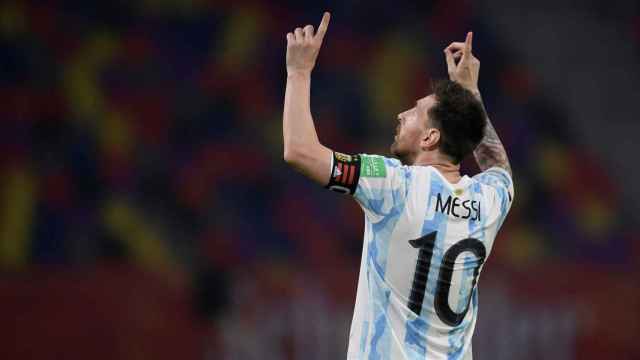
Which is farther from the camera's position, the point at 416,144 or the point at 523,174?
the point at 523,174

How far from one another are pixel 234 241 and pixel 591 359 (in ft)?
10.8

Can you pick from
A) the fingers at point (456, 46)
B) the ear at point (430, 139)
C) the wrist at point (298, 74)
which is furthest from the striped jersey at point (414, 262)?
the fingers at point (456, 46)

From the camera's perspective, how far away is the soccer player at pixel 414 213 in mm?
3039

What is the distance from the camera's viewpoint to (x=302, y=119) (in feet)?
9.85

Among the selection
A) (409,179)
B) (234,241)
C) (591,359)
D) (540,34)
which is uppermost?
(540,34)

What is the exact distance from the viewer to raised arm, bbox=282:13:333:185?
2975 mm

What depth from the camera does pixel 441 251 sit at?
127 inches

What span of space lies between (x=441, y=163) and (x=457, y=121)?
0.49ft

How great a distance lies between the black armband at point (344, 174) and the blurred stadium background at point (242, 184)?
16.7ft

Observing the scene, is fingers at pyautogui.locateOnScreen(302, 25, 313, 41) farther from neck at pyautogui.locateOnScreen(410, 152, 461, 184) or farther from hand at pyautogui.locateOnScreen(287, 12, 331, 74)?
neck at pyautogui.locateOnScreen(410, 152, 461, 184)

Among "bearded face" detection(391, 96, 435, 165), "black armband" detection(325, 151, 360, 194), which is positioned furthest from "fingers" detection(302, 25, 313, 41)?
"bearded face" detection(391, 96, 435, 165)

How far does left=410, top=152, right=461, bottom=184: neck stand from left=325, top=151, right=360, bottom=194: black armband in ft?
1.21

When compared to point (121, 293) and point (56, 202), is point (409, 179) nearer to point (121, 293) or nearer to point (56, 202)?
point (121, 293)

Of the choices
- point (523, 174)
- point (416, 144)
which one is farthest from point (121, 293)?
point (416, 144)
